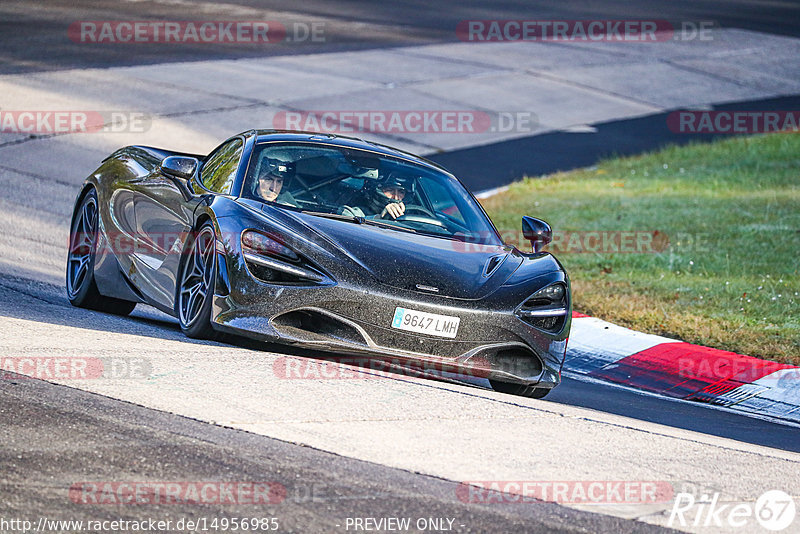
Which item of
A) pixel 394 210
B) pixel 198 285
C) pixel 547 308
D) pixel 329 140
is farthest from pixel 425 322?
pixel 329 140

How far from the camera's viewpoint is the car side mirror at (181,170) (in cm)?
798

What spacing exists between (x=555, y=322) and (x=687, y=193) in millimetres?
9322

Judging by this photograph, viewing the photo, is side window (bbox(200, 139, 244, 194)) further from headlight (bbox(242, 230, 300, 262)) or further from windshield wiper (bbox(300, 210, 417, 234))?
headlight (bbox(242, 230, 300, 262))

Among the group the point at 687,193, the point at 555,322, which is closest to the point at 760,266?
the point at 687,193

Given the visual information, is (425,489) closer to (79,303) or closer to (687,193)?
(79,303)

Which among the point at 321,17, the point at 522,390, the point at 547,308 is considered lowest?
the point at 522,390

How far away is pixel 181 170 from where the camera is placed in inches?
315

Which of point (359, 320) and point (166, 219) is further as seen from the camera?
point (166, 219)

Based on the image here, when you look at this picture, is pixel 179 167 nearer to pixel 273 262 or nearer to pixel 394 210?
pixel 394 210

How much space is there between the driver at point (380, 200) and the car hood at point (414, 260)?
31 centimetres

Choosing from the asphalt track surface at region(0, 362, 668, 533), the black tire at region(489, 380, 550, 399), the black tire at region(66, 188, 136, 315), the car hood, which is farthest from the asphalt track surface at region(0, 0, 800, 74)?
the asphalt track surface at region(0, 362, 668, 533)

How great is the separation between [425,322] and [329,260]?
0.63 meters

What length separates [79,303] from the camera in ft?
28.3

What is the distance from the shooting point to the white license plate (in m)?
6.68
